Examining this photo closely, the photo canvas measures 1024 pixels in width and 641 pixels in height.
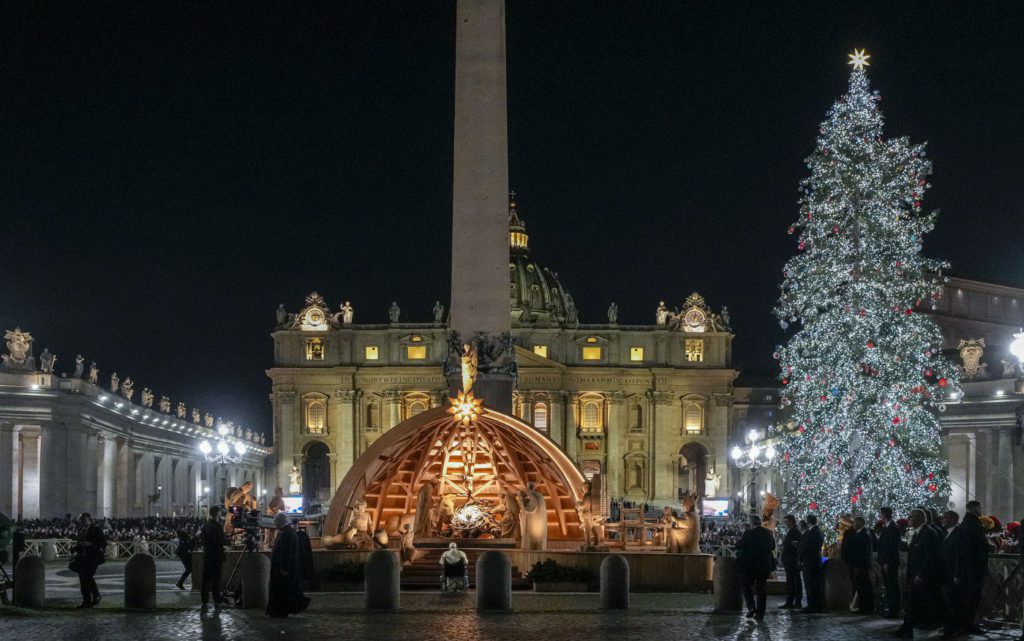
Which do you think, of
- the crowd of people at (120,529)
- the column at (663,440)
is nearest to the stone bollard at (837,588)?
the crowd of people at (120,529)

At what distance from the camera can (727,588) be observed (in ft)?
71.1

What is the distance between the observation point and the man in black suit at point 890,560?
826 inches

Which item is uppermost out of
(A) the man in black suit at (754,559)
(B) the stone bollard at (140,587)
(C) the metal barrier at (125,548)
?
(A) the man in black suit at (754,559)

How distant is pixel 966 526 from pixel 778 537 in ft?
87.5

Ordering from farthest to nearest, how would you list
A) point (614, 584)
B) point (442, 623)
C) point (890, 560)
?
point (614, 584) < point (890, 560) < point (442, 623)

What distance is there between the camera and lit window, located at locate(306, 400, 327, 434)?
119 m

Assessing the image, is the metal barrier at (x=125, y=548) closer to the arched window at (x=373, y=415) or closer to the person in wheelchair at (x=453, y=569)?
the person in wheelchair at (x=453, y=569)

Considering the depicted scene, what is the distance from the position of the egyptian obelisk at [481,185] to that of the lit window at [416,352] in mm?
91418

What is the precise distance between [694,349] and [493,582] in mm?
98518

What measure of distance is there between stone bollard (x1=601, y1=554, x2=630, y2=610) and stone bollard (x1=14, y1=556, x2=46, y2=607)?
9069 millimetres

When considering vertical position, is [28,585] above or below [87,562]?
below

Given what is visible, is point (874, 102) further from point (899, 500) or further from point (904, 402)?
point (899, 500)

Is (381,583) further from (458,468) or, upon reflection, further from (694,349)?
(694,349)

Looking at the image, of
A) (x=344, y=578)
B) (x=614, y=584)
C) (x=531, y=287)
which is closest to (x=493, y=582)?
(x=614, y=584)
